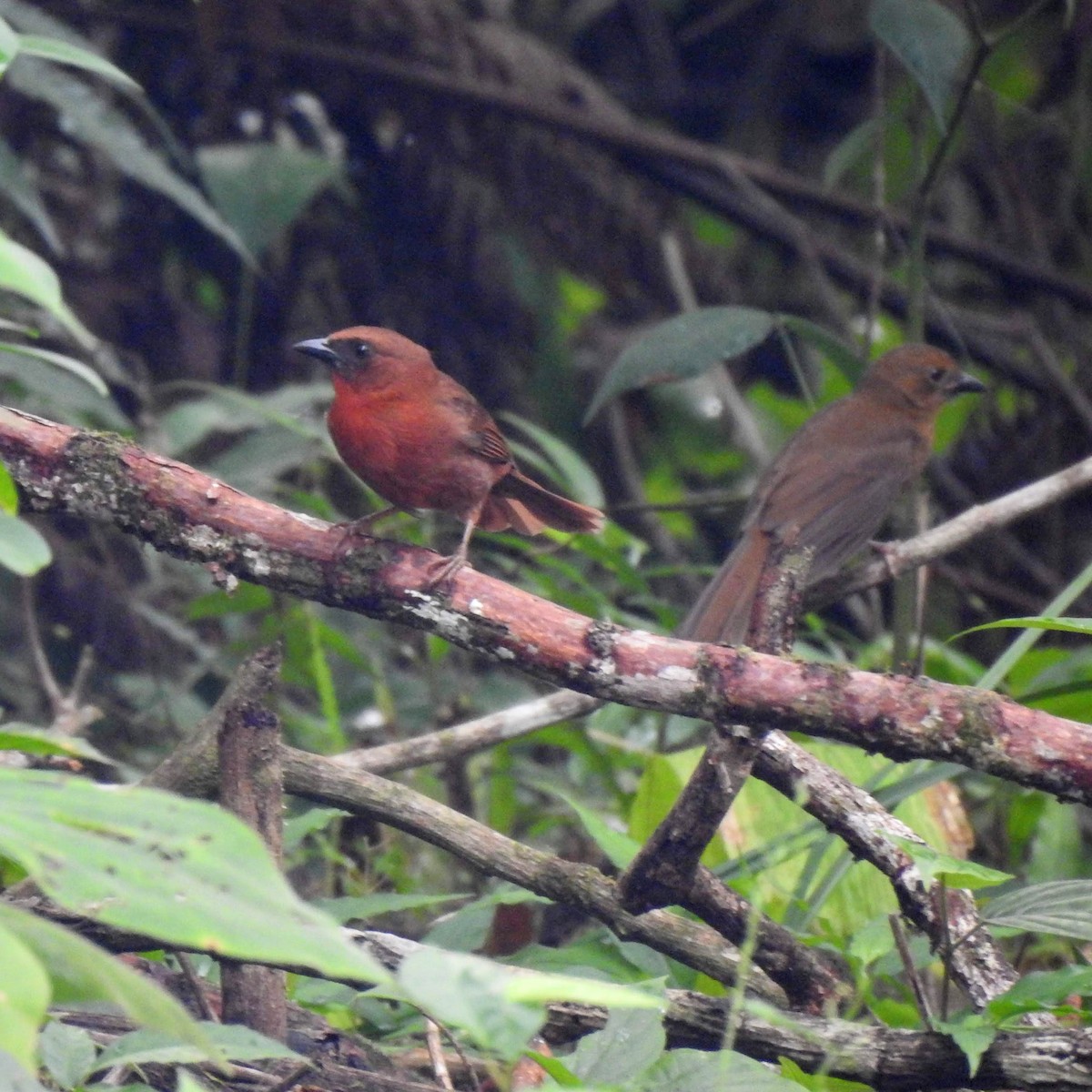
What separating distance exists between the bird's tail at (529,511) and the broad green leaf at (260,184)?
1.64 m

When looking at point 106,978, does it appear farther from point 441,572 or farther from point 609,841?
point 609,841

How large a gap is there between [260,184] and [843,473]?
90.1 inches

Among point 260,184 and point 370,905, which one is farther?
point 260,184

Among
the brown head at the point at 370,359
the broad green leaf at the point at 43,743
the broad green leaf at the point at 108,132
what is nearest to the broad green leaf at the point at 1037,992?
the broad green leaf at the point at 43,743

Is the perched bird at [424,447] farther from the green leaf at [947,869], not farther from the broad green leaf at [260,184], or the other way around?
the green leaf at [947,869]

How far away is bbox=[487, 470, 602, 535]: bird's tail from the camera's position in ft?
11.4

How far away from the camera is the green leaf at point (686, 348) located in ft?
12.5

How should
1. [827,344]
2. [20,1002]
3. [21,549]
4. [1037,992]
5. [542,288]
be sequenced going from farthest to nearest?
[542,288] → [827,344] → [1037,992] → [21,549] → [20,1002]

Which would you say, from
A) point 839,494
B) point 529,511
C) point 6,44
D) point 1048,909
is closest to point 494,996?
point 6,44

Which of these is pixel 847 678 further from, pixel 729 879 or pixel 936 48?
pixel 936 48

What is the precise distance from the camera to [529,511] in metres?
3.59

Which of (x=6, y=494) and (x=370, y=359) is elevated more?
(x=6, y=494)

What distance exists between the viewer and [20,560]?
135 cm

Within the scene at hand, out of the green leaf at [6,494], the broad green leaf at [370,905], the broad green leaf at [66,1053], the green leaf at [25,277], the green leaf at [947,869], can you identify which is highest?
the green leaf at [25,277]
